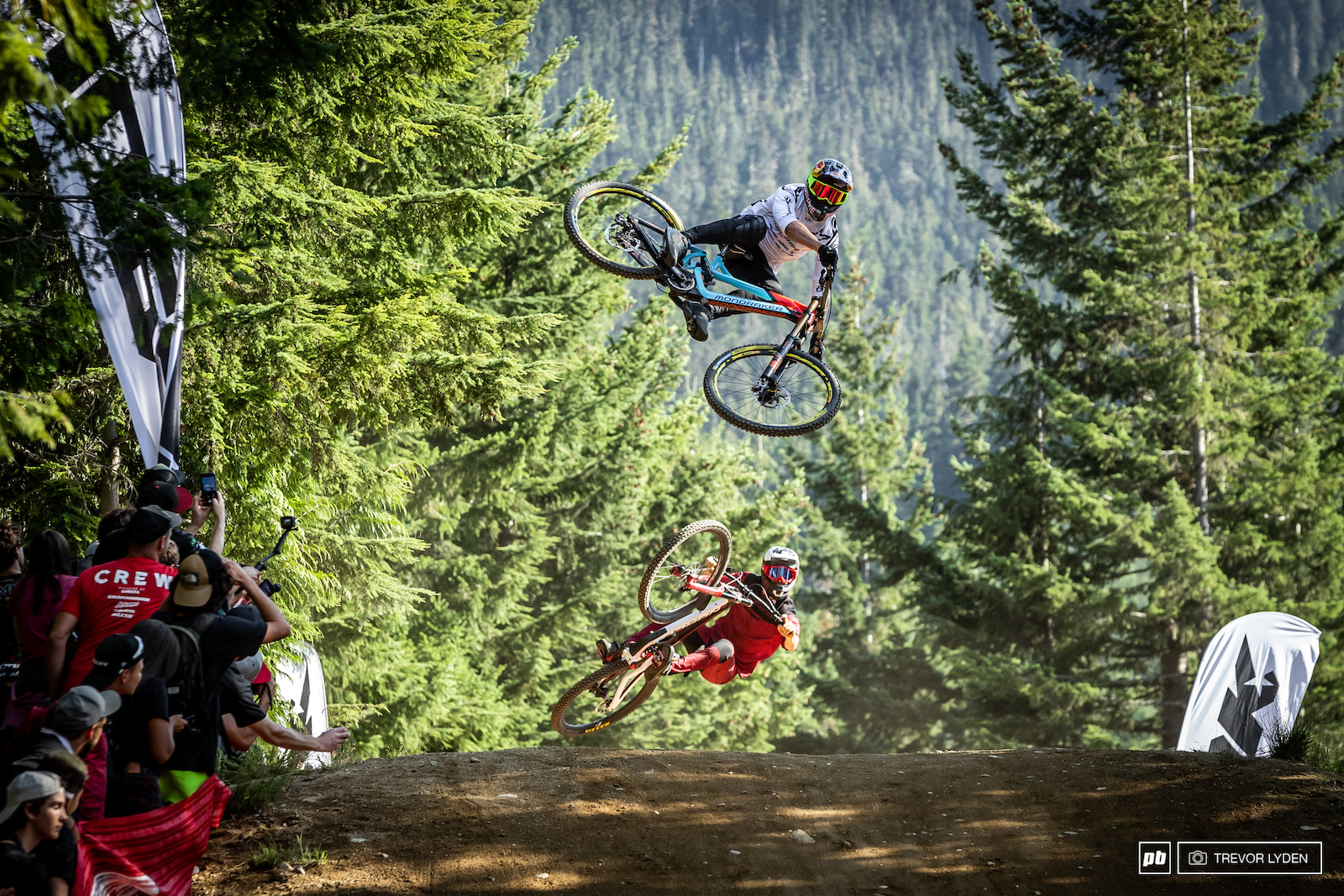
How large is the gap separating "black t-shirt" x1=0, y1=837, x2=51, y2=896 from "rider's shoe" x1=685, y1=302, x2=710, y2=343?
6236 millimetres

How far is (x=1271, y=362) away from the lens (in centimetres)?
2214

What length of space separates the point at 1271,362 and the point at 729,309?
1847 centimetres

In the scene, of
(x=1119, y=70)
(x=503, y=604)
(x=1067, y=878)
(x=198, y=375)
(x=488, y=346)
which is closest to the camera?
(x=1067, y=878)

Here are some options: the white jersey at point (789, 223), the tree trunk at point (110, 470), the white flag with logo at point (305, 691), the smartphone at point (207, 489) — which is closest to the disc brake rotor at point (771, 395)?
the white jersey at point (789, 223)

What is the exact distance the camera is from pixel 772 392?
31.1 ft

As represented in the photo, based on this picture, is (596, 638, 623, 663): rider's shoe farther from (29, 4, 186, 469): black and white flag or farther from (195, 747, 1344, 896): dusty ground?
(29, 4, 186, 469): black and white flag

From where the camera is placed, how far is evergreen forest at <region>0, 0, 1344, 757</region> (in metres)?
8.80

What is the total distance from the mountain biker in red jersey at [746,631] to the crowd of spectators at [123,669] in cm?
432

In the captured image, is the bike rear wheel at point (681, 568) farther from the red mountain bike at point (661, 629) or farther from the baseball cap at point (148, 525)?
the baseball cap at point (148, 525)

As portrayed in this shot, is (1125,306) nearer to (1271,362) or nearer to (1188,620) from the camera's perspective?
(1271,362)

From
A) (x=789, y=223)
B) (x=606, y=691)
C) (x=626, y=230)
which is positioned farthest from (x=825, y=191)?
(x=606, y=691)

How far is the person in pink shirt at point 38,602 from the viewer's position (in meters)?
5.36

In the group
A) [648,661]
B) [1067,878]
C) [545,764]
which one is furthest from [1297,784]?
[545,764]

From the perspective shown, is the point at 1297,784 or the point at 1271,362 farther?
the point at 1271,362
